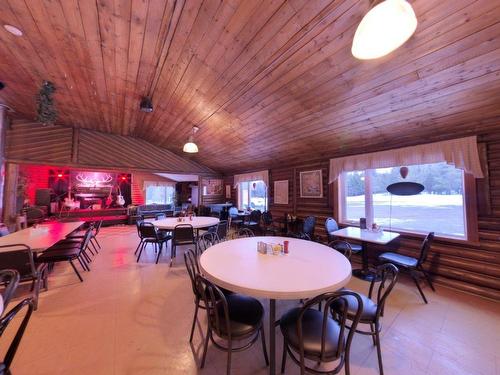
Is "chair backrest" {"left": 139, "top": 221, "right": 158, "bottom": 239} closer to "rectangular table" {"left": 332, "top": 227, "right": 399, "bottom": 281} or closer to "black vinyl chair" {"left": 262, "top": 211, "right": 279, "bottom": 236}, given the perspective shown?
"black vinyl chair" {"left": 262, "top": 211, "right": 279, "bottom": 236}

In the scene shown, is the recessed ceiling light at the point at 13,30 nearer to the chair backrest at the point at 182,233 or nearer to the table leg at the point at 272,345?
the chair backrest at the point at 182,233

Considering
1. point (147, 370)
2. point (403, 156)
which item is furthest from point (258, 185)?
Answer: point (147, 370)

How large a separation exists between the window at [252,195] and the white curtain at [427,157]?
2.98 metres

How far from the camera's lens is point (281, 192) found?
5.74 meters

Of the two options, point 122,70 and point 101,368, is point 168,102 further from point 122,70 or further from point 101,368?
point 101,368

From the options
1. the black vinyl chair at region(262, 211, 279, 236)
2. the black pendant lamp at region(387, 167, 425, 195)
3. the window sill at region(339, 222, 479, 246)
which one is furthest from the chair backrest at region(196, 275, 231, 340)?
the black vinyl chair at region(262, 211, 279, 236)

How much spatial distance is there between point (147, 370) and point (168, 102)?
4084mm

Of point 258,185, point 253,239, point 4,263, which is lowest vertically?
point 4,263

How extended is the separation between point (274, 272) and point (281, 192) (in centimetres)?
437

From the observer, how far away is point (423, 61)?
1965 millimetres

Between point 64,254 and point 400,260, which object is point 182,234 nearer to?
point 64,254

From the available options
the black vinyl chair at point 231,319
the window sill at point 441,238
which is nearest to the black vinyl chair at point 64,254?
the black vinyl chair at point 231,319

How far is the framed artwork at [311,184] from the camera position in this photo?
15.3 ft

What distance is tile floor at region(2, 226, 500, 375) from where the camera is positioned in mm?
1533
